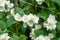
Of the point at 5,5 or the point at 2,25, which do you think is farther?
the point at 5,5

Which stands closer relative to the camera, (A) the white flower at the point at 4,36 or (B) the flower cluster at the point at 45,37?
(A) the white flower at the point at 4,36

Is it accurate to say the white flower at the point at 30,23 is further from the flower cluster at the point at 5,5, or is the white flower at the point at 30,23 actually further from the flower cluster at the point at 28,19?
the flower cluster at the point at 5,5

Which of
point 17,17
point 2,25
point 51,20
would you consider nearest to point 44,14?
point 51,20

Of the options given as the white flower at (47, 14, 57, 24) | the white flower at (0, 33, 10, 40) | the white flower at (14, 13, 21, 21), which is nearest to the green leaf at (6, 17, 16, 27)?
the white flower at (14, 13, 21, 21)

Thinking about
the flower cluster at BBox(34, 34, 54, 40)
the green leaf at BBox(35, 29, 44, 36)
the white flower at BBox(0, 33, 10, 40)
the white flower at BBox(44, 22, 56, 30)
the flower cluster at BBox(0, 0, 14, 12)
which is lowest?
the white flower at BBox(0, 33, 10, 40)

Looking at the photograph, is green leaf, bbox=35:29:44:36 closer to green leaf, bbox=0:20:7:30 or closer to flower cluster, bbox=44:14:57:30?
flower cluster, bbox=44:14:57:30

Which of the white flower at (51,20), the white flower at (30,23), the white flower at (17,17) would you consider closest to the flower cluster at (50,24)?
the white flower at (51,20)

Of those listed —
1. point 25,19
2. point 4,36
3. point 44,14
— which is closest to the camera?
point 4,36

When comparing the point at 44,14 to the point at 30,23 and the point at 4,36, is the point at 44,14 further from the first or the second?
the point at 4,36

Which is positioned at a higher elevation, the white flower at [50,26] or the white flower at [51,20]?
the white flower at [51,20]

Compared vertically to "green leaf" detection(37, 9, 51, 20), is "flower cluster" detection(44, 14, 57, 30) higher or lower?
lower

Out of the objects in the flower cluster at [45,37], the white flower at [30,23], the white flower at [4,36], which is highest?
the white flower at [30,23]

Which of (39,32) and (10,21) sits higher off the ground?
(10,21)

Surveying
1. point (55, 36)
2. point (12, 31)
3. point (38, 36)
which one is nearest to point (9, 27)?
point (12, 31)
